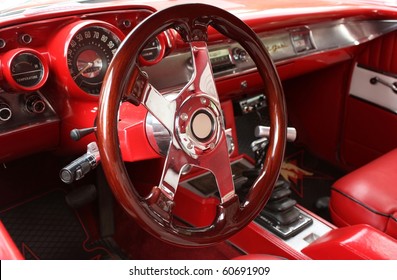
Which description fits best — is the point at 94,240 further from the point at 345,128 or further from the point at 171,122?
the point at 345,128

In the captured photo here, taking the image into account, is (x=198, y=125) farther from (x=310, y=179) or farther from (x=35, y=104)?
(x=310, y=179)

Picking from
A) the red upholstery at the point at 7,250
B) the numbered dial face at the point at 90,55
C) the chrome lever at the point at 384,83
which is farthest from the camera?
the chrome lever at the point at 384,83

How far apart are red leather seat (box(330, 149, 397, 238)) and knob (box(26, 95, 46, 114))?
0.97 meters

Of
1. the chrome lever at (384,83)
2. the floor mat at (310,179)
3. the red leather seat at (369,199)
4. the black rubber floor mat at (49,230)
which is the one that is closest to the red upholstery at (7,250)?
the black rubber floor mat at (49,230)

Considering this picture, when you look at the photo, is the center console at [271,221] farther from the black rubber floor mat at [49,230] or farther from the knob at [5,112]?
the knob at [5,112]

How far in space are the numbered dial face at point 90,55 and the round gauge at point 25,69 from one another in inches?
2.8

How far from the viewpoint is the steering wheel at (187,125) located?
0.87 m

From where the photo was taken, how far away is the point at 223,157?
109cm

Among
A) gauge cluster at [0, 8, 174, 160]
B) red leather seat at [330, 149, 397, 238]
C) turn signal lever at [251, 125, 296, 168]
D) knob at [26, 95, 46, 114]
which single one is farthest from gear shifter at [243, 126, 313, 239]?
knob at [26, 95, 46, 114]

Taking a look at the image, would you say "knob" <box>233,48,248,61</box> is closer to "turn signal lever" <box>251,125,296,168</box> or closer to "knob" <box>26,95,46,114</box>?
"turn signal lever" <box>251,125,296,168</box>

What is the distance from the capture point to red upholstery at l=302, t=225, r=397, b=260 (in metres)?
1.11

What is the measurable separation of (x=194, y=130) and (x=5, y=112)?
21.6 inches

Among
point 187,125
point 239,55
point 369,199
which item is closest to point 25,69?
point 187,125
